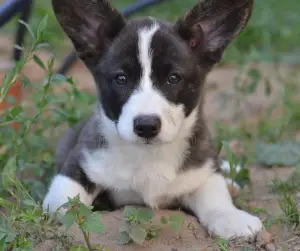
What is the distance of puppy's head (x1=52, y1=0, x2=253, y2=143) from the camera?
3.31 meters

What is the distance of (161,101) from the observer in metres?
3.32

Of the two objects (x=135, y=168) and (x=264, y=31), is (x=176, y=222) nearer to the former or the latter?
(x=135, y=168)

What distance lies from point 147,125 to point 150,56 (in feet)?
1.40

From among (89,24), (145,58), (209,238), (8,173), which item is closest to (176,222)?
(209,238)

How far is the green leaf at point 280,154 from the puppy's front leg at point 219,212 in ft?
2.84

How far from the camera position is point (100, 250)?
3.06 m

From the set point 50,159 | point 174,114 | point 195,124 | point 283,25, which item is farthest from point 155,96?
point 283,25

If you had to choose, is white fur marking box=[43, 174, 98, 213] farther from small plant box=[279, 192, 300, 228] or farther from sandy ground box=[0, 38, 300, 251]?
small plant box=[279, 192, 300, 228]

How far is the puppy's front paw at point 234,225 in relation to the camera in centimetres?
336

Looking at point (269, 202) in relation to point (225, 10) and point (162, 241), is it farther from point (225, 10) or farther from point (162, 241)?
point (225, 10)

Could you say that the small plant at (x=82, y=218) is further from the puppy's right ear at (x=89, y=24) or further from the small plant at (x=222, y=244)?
the puppy's right ear at (x=89, y=24)

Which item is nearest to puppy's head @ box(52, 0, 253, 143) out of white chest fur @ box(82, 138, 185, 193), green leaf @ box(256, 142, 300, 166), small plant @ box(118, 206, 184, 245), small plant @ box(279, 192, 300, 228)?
white chest fur @ box(82, 138, 185, 193)

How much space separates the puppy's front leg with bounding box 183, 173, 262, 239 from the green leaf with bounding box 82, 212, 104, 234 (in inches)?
31.9

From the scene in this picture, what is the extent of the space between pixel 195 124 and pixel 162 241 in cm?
83
